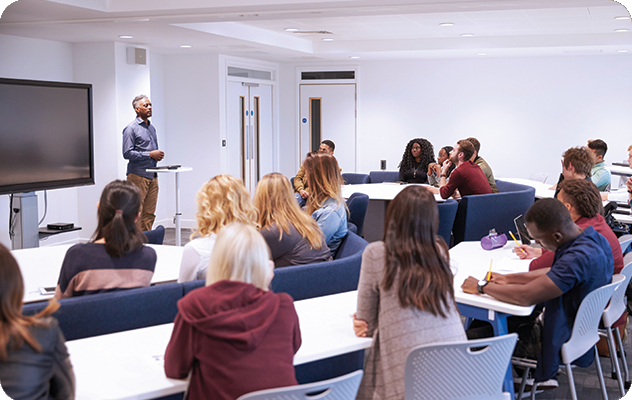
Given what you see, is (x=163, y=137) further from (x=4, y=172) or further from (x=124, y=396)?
(x=124, y=396)

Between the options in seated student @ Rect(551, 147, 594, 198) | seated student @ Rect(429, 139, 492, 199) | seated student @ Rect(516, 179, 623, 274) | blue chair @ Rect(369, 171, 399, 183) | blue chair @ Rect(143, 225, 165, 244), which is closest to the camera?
seated student @ Rect(516, 179, 623, 274)

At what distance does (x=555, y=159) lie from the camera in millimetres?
10047

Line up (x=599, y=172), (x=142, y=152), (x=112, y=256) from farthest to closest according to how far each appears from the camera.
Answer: (x=142, y=152) < (x=599, y=172) < (x=112, y=256)

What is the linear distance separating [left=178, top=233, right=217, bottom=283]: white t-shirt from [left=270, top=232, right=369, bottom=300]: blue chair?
0.35 meters

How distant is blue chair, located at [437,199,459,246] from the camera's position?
548 centimetres

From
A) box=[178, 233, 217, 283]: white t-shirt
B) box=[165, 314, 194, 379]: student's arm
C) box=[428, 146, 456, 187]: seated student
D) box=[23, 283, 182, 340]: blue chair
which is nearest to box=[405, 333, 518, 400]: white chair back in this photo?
box=[165, 314, 194, 379]: student's arm

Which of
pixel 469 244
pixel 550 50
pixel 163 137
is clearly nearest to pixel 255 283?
pixel 469 244

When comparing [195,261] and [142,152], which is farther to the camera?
[142,152]

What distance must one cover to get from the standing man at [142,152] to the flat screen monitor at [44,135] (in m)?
0.47

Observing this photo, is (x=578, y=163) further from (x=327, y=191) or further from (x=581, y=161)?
(x=327, y=191)

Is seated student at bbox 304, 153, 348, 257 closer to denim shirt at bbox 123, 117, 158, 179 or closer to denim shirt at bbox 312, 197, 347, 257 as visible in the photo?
denim shirt at bbox 312, 197, 347, 257

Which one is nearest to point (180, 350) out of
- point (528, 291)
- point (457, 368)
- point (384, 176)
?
point (457, 368)

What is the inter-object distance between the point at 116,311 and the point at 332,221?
180 cm

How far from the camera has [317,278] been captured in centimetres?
299
